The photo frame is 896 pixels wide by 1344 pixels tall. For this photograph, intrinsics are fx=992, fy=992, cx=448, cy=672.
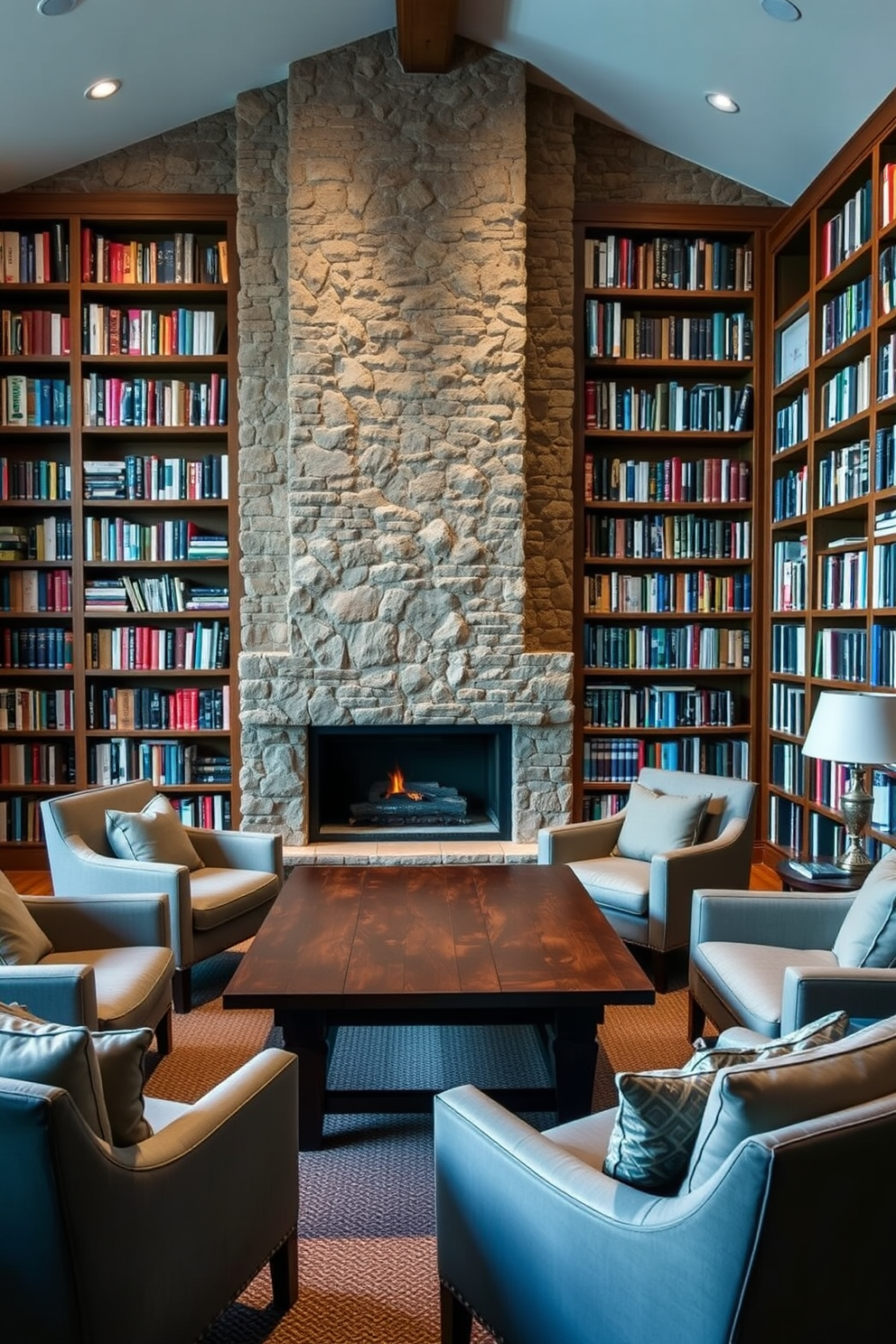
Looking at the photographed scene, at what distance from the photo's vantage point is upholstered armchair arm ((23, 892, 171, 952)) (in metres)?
3.07

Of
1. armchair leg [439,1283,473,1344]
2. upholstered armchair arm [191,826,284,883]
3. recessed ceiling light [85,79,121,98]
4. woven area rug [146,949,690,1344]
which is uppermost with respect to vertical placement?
recessed ceiling light [85,79,121,98]

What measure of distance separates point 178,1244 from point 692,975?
1908 millimetres

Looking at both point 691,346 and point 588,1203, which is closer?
point 588,1203

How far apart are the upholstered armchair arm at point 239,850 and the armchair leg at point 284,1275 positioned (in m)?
2.03

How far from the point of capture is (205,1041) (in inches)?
130

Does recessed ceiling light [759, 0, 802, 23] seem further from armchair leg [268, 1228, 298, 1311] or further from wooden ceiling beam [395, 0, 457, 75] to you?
armchair leg [268, 1228, 298, 1311]

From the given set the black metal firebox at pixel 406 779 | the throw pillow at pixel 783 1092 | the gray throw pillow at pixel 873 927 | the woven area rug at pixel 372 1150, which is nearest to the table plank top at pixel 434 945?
the woven area rug at pixel 372 1150

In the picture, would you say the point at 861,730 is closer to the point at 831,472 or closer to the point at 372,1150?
the point at 831,472

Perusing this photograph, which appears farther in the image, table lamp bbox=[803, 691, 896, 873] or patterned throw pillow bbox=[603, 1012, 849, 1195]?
table lamp bbox=[803, 691, 896, 873]

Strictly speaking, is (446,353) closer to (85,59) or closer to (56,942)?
(85,59)

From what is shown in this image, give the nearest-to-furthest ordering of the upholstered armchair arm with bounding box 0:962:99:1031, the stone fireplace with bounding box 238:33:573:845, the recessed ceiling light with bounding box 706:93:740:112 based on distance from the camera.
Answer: the upholstered armchair arm with bounding box 0:962:99:1031
the recessed ceiling light with bounding box 706:93:740:112
the stone fireplace with bounding box 238:33:573:845

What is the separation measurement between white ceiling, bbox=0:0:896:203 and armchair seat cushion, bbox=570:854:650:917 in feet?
10.6

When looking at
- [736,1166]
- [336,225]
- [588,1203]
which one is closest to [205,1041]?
[588,1203]

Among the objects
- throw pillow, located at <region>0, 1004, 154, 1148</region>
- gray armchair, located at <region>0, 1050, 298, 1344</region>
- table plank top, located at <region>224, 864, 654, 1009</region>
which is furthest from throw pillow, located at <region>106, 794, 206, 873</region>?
throw pillow, located at <region>0, 1004, 154, 1148</region>
